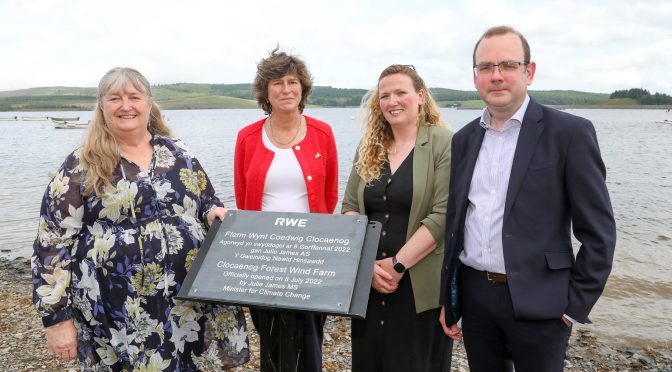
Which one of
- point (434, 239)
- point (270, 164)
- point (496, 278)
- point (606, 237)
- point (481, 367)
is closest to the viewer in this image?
point (606, 237)

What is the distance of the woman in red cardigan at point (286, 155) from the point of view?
4031 mm

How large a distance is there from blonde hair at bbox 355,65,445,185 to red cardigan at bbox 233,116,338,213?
0.39 meters

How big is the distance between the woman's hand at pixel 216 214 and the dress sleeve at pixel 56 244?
818mm

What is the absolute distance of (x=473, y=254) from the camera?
10.2ft

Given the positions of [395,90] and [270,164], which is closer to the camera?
[395,90]

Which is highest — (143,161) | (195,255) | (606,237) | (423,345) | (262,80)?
(262,80)

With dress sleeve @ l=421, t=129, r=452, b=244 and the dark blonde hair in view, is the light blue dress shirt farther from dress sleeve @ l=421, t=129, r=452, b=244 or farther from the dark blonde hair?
the dark blonde hair

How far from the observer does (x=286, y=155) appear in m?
4.08

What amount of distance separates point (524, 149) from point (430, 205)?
976 mm

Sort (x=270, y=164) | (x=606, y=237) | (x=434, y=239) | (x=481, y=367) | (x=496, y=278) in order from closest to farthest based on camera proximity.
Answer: (x=606, y=237)
(x=496, y=278)
(x=481, y=367)
(x=434, y=239)
(x=270, y=164)

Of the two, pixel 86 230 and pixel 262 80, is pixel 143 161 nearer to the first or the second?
pixel 86 230

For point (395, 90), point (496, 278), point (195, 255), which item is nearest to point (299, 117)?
point (395, 90)

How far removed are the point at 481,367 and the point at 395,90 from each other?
6.71ft

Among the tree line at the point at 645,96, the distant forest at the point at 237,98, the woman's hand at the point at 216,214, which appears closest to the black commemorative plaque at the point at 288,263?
the woman's hand at the point at 216,214
